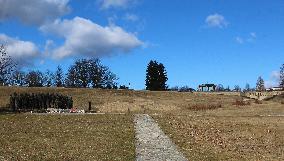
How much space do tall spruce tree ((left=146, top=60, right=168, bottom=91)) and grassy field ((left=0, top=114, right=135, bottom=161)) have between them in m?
83.7

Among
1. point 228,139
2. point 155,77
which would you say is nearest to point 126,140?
point 228,139

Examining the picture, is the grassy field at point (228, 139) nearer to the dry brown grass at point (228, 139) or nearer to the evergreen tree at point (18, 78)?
the dry brown grass at point (228, 139)

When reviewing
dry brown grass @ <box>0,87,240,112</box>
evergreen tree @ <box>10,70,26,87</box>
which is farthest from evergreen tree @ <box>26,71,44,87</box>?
dry brown grass @ <box>0,87,240,112</box>

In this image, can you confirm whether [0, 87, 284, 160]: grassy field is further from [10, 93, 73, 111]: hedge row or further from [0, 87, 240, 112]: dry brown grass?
[0, 87, 240, 112]: dry brown grass

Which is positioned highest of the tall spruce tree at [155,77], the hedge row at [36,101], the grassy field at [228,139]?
the tall spruce tree at [155,77]

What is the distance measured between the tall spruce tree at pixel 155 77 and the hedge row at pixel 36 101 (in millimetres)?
62816

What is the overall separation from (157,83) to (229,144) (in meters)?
91.6

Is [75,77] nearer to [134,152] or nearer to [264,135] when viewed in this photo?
[264,135]

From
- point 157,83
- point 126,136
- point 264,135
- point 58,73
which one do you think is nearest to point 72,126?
point 126,136

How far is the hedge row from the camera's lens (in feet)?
169

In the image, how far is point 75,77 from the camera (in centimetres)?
13375

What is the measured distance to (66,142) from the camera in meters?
21.9

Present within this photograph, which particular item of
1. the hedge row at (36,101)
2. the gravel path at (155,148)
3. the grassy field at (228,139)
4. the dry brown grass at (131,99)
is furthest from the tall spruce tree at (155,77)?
the gravel path at (155,148)

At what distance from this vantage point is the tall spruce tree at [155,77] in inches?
4537
